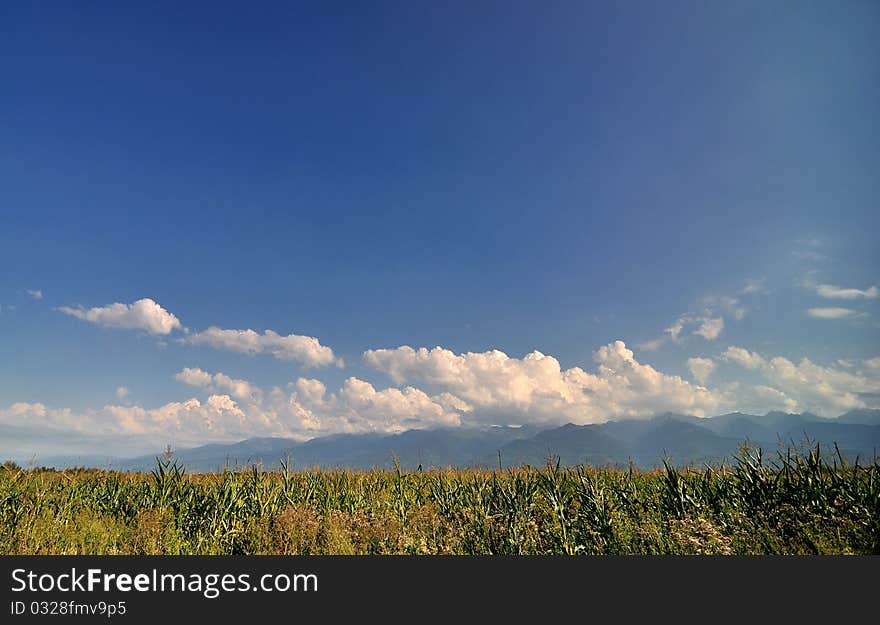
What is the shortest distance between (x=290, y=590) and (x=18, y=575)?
5802 millimetres

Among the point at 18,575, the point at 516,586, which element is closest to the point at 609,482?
the point at 516,586

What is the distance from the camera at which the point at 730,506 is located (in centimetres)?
1773

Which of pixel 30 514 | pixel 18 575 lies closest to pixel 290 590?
pixel 18 575

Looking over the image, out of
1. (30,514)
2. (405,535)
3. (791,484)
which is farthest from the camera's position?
(30,514)

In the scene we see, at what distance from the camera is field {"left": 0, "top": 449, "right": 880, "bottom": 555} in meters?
14.4

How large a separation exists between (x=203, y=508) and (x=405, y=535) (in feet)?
28.4

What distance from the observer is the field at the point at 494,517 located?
14.4 metres

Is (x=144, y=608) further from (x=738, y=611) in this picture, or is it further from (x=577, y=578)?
(x=738, y=611)

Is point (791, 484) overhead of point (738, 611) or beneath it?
overhead

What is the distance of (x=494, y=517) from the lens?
16688 mm

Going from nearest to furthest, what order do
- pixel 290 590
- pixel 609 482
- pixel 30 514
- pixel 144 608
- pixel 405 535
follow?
1. pixel 144 608
2. pixel 290 590
3. pixel 405 535
4. pixel 30 514
5. pixel 609 482

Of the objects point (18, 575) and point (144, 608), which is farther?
point (18, 575)

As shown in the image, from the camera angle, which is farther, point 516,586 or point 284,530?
point 284,530

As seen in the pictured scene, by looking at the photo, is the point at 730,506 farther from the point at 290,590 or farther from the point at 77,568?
the point at 77,568
